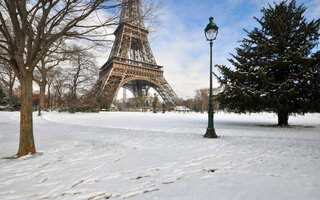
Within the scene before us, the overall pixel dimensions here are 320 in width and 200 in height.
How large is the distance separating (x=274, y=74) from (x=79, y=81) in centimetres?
2663

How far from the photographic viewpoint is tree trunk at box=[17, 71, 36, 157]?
11.8 ft

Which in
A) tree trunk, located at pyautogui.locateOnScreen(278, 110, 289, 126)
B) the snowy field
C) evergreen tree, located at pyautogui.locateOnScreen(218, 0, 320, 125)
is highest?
evergreen tree, located at pyautogui.locateOnScreen(218, 0, 320, 125)

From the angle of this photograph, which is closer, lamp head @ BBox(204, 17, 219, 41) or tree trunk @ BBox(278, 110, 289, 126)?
lamp head @ BBox(204, 17, 219, 41)

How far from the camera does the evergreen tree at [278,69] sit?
8.46 meters

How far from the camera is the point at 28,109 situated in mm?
3680

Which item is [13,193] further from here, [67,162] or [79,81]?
[79,81]

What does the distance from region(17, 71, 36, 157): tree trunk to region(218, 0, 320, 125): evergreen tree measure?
31.5 feet

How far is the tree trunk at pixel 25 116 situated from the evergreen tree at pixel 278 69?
31.5 feet

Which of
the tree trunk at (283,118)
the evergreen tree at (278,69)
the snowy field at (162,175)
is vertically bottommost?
the snowy field at (162,175)

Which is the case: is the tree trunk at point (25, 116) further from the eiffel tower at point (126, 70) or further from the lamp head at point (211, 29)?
the eiffel tower at point (126, 70)

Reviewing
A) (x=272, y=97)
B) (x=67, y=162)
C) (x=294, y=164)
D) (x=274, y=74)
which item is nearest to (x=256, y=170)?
(x=294, y=164)

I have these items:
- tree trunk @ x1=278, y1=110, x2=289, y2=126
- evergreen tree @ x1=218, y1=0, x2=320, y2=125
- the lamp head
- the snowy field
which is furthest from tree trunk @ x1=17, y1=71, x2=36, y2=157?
tree trunk @ x1=278, y1=110, x2=289, y2=126

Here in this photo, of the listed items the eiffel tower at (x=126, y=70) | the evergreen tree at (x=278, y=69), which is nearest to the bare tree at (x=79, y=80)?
the eiffel tower at (x=126, y=70)

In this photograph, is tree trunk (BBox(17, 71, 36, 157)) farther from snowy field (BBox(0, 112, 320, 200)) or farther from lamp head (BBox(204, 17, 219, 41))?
lamp head (BBox(204, 17, 219, 41))
